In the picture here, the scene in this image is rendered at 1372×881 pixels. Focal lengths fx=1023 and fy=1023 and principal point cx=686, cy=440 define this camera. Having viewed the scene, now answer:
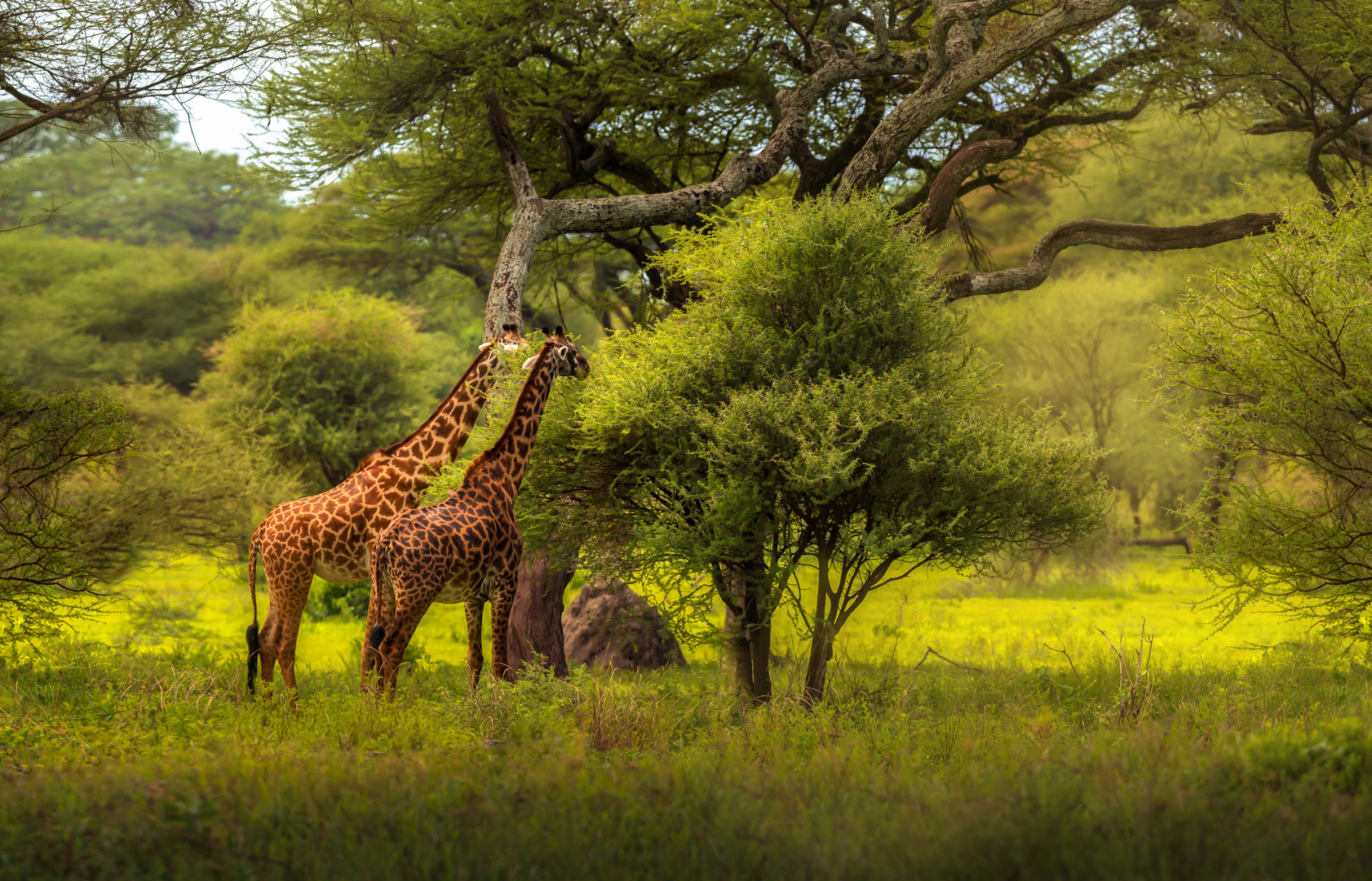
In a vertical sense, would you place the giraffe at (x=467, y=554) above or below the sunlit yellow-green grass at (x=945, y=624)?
above

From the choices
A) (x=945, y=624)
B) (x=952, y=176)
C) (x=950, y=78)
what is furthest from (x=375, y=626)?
(x=945, y=624)

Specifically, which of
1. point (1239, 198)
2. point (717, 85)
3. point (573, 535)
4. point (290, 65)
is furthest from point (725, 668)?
point (1239, 198)

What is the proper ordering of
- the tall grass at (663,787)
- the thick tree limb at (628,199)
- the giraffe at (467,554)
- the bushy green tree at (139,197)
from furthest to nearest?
the bushy green tree at (139,197)
the thick tree limb at (628,199)
the giraffe at (467,554)
the tall grass at (663,787)

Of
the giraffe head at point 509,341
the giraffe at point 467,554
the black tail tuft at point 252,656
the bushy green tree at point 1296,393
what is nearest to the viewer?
the giraffe at point 467,554

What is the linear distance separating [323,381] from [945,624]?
14850mm

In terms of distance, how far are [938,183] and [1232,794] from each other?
31.7 feet

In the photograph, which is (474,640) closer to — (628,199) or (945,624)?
(628,199)

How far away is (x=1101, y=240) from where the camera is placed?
15414 millimetres

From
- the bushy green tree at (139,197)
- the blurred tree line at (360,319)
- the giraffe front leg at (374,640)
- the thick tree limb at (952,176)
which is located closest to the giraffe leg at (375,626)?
the giraffe front leg at (374,640)

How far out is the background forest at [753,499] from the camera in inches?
215

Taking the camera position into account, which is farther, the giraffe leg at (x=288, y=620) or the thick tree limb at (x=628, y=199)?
the thick tree limb at (x=628, y=199)

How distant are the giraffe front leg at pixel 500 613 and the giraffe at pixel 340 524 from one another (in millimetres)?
1404

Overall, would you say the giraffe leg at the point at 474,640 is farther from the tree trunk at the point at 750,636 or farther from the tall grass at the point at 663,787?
the tree trunk at the point at 750,636

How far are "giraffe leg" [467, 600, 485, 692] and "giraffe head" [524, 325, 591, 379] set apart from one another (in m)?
2.14
